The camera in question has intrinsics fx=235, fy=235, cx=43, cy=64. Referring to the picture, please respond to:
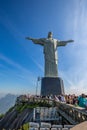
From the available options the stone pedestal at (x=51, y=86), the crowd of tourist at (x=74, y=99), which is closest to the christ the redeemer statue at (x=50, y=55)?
the stone pedestal at (x=51, y=86)

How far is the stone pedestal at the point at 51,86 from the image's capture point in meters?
41.5

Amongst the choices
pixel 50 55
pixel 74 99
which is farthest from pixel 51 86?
pixel 74 99

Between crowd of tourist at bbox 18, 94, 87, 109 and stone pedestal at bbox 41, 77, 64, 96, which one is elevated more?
stone pedestal at bbox 41, 77, 64, 96

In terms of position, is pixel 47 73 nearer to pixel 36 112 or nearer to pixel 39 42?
pixel 39 42

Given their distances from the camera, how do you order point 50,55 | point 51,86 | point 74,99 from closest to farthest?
point 74,99 → point 51,86 → point 50,55

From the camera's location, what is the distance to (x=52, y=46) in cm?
4553

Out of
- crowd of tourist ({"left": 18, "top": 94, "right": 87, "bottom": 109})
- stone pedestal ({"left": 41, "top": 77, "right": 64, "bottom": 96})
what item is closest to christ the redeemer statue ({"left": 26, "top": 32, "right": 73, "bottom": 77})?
stone pedestal ({"left": 41, "top": 77, "right": 64, "bottom": 96})

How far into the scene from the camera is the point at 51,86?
4150cm

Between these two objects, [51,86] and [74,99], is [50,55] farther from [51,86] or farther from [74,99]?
[74,99]

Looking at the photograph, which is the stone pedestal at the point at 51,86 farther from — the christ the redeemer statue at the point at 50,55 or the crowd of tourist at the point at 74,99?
the crowd of tourist at the point at 74,99

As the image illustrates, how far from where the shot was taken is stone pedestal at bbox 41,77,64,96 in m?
41.5

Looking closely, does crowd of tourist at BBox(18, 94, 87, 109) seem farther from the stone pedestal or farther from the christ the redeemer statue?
the christ the redeemer statue

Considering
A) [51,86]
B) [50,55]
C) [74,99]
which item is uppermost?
[50,55]

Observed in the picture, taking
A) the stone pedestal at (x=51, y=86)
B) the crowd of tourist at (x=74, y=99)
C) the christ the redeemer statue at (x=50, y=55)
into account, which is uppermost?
the christ the redeemer statue at (x=50, y=55)
